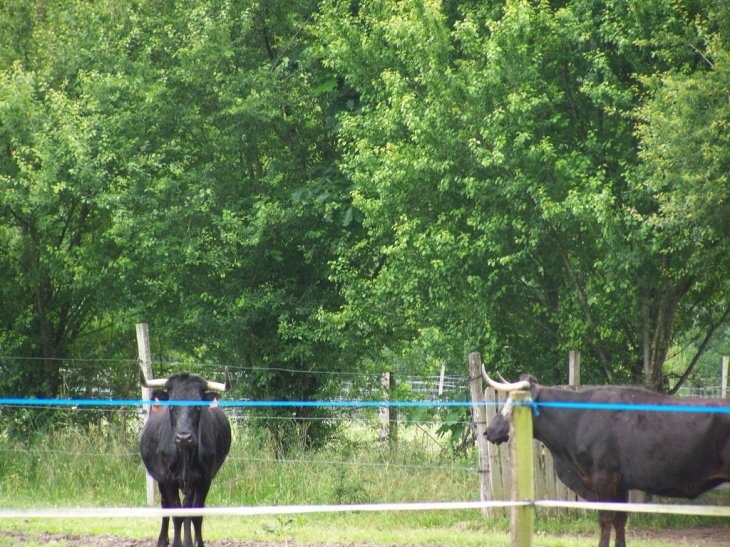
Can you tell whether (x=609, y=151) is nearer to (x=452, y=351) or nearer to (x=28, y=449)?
(x=452, y=351)

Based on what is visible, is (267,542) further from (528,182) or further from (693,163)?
(693,163)

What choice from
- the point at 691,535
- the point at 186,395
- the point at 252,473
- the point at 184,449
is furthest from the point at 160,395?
the point at 691,535

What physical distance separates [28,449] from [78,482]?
1699 millimetres

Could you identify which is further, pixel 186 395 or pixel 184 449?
pixel 184 449

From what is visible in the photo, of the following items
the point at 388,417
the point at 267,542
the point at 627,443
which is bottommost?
the point at 267,542

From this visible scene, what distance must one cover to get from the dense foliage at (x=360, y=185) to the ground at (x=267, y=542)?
197 centimetres

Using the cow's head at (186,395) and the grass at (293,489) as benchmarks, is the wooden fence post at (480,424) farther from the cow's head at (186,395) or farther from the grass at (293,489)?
the cow's head at (186,395)

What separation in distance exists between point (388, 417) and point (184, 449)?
24.3ft

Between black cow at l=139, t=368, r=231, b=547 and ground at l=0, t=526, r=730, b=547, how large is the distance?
1.86 feet

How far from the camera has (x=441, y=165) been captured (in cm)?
1157

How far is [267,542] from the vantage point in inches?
356

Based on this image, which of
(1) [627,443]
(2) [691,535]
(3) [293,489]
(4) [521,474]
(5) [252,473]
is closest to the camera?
(4) [521,474]

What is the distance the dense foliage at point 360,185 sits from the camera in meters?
10.5

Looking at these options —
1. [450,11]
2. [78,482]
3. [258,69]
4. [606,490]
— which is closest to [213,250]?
[258,69]
